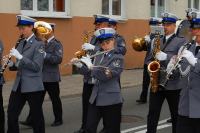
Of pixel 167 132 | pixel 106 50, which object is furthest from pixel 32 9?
pixel 106 50

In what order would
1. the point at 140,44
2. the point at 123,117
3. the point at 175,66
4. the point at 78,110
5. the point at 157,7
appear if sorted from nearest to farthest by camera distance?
the point at 175,66, the point at 123,117, the point at 140,44, the point at 78,110, the point at 157,7

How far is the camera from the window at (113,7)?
1797 cm

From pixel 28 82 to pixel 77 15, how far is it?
936 cm

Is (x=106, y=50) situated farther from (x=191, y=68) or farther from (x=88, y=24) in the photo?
(x=88, y=24)

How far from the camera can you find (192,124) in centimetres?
571

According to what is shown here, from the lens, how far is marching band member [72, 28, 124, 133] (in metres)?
6.34

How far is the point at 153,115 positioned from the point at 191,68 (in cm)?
180

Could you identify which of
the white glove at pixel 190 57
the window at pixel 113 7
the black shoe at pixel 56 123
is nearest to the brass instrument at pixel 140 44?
the black shoe at pixel 56 123

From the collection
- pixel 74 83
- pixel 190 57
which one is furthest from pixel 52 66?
pixel 74 83

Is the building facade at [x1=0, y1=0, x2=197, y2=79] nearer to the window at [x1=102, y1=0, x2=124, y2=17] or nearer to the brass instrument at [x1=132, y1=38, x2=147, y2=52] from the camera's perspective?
the window at [x1=102, y1=0, x2=124, y2=17]

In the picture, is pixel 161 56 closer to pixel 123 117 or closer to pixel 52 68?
pixel 52 68

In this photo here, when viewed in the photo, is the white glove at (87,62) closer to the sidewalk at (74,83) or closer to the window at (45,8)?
the sidewalk at (74,83)

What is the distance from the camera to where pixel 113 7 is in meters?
18.5

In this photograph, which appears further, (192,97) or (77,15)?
(77,15)
